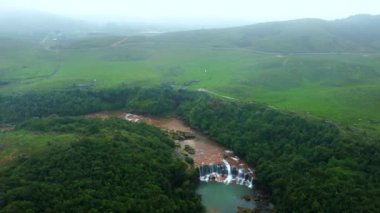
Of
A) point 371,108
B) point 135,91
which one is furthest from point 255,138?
point 135,91

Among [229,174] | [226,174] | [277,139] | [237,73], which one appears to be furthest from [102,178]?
[237,73]

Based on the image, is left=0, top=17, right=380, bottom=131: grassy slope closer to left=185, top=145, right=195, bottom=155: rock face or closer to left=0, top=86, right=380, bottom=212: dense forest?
left=0, top=86, right=380, bottom=212: dense forest

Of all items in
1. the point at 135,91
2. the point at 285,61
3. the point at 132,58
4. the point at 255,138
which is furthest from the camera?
the point at 132,58

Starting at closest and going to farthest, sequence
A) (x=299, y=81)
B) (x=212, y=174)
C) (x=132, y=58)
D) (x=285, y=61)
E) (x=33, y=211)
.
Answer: (x=33, y=211), (x=212, y=174), (x=299, y=81), (x=285, y=61), (x=132, y=58)

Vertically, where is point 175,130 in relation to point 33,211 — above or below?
below

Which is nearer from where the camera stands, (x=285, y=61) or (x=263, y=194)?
(x=263, y=194)

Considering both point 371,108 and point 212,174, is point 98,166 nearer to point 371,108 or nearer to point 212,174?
point 212,174

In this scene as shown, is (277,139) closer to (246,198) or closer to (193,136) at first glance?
(246,198)

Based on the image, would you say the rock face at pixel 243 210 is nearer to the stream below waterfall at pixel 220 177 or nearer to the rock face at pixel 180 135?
the stream below waterfall at pixel 220 177
